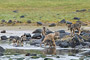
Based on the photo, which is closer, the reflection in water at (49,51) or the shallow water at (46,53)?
the shallow water at (46,53)

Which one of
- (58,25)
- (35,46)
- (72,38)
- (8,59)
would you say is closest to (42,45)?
(35,46)

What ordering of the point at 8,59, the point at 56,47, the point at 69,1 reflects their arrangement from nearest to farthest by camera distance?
the point at 8,59, the point at 56,47, the point at 69,1

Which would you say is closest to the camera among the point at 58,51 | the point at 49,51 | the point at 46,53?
the point at 46,53

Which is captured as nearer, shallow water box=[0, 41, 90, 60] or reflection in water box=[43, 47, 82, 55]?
shallow water box=[0, 41, 90, 60]

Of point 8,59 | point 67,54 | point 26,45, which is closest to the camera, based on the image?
point 8,59

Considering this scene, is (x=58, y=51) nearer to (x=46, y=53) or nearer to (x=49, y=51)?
(x=49, y=51)

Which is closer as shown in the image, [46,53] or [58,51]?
[46,53]

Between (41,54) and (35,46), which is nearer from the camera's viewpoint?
(41,54)

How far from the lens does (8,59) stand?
73.1ft

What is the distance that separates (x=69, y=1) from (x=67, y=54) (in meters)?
79.3

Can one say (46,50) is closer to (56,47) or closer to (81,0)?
(56,47)

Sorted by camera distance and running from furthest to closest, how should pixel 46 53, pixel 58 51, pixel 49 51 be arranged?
1. pixel 58 51
2. pixel 49 51
3. pixel 46 53

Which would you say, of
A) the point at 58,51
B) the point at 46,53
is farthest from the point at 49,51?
the point at 46,53

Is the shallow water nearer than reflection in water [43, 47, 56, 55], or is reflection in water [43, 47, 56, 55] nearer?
the shallow water
